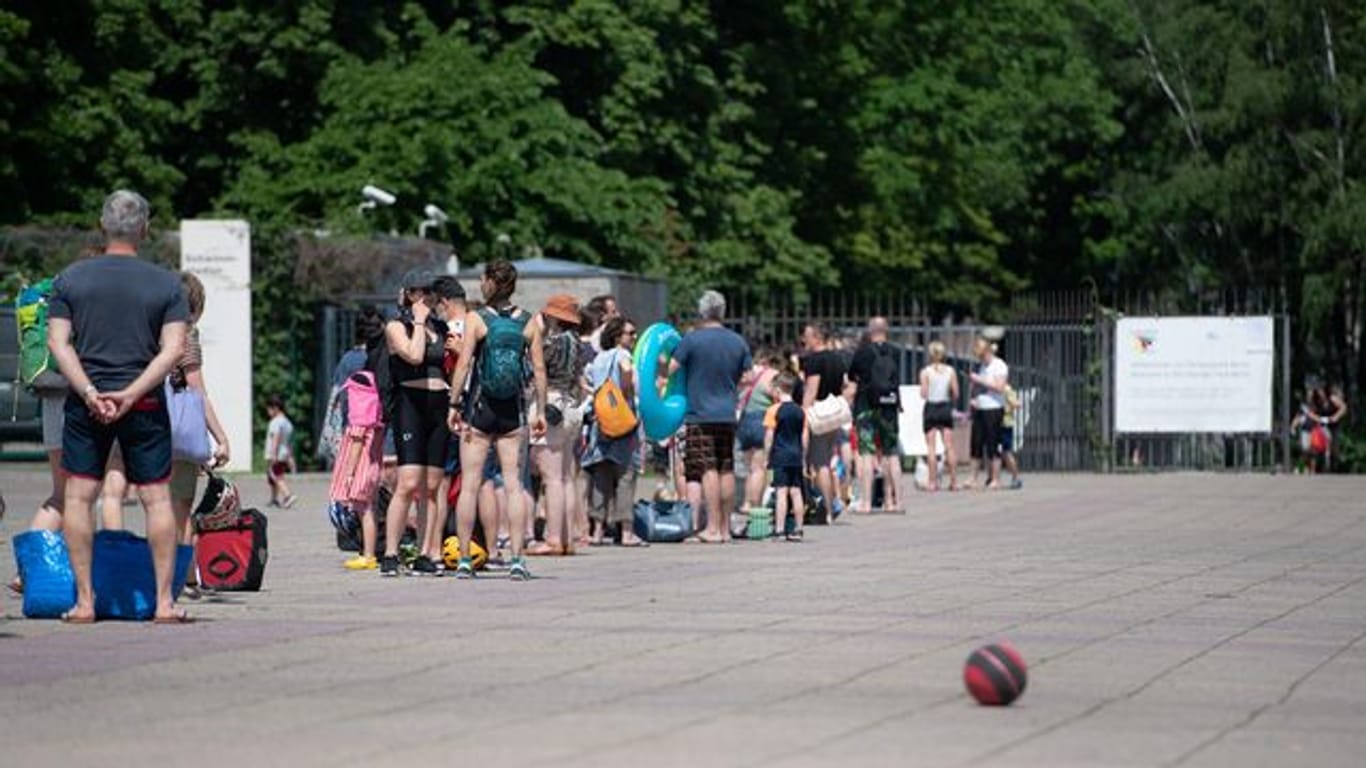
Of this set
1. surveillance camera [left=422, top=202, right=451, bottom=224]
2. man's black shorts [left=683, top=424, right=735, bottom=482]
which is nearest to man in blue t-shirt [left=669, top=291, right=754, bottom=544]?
man's black shorts [left=683, top=424, right=735, bottom=482]

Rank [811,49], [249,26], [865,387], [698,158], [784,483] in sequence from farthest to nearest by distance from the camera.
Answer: [811,49]
[698,158]
[249,26]
[865,387]
[784,483]

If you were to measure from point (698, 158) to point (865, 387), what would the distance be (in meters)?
25.7

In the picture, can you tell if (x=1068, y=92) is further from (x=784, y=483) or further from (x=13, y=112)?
A: (x=784, y=483)

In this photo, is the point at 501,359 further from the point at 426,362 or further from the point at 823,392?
the point at 823,392

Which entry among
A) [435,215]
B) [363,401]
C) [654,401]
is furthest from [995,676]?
[435,215]

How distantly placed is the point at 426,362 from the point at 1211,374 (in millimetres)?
25150

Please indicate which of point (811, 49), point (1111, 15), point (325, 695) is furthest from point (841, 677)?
point (1111, 15)

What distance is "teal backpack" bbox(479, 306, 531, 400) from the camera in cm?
1892

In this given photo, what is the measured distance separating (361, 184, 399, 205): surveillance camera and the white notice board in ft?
36.2

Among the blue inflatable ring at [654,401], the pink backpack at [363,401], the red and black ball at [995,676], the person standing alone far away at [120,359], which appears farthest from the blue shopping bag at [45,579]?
the blue inflatable ring at [654,401]

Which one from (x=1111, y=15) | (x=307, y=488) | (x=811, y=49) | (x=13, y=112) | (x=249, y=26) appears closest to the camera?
(x=307, y=488)

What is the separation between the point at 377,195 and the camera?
46.0 m

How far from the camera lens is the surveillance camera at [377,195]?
46000mm

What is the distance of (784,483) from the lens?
83.1ft
